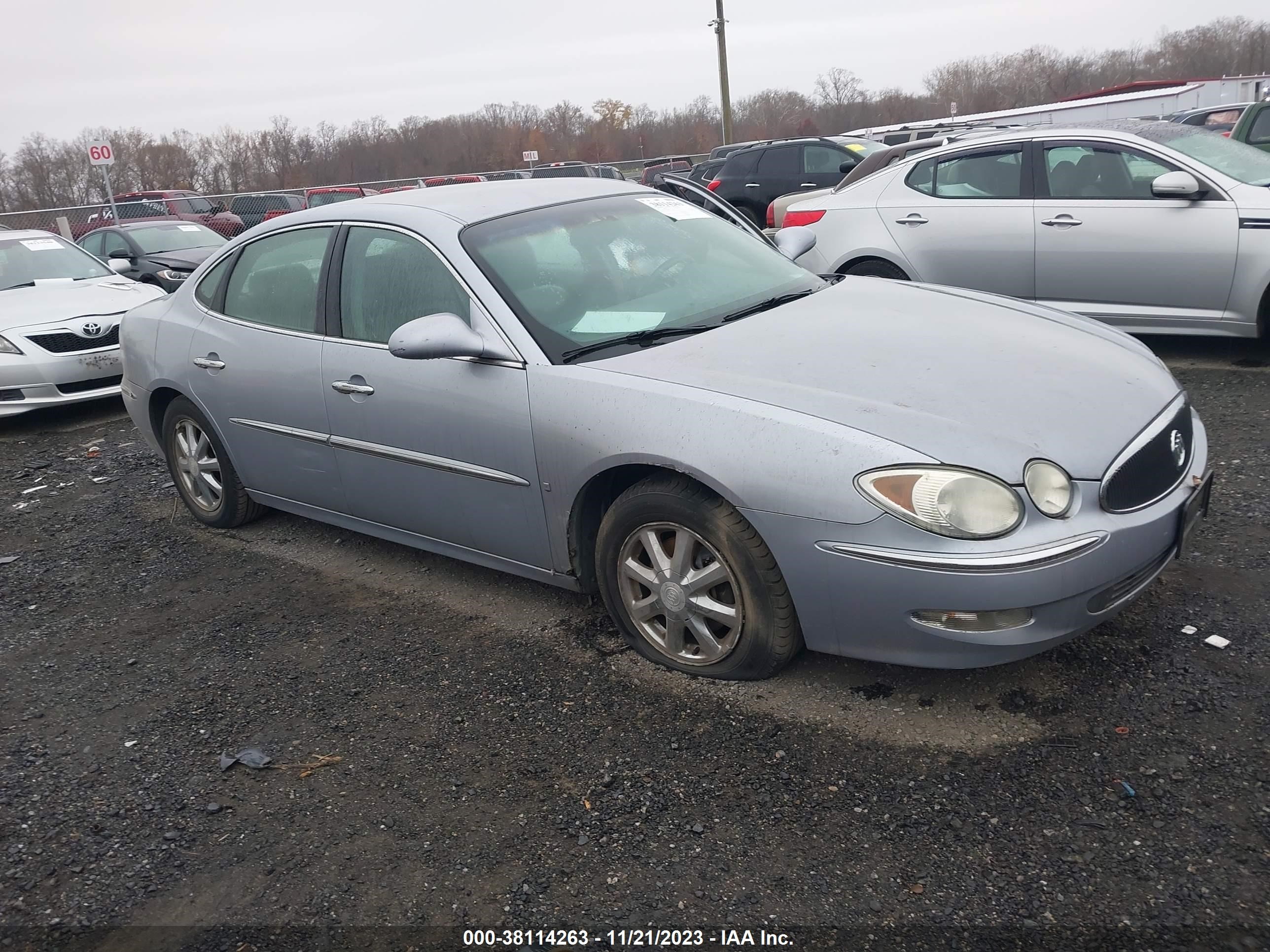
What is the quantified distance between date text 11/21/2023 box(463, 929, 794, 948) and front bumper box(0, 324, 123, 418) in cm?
690

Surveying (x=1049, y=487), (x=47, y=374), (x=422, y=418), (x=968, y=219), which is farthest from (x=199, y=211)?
(x=1049, y=487)

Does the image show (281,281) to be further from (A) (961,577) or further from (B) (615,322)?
(A) (961,577)

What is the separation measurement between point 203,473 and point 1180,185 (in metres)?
5.87

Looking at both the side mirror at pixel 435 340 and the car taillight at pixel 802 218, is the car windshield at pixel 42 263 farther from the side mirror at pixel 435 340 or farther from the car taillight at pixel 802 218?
the side mirror at pixel 435 340

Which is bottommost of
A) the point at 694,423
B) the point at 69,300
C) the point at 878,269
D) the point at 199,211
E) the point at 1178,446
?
the point at 1178,446

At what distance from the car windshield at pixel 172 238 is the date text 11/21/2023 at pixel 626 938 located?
42.1 feet

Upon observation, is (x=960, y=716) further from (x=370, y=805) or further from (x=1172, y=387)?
(x=370, y=805)

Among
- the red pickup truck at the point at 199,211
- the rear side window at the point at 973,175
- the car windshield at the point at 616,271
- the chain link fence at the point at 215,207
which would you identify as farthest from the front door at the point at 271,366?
the chain link fence at the point at 215,207

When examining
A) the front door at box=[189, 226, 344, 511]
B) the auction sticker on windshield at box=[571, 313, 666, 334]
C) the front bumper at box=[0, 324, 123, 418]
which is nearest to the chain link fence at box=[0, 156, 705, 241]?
the front bumper at box=[0, 324, 123, 418]

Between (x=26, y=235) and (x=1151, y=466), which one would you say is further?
(x=26, y=235)

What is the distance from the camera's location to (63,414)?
888 centimetres

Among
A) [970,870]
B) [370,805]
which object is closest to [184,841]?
[370,805]

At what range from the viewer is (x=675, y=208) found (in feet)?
14.9

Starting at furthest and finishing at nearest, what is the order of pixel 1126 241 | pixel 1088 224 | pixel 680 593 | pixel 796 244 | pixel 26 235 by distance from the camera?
pixel 26 235 < pixel 1088 224 < pixel 1126 241 < pixel 796 244 < pixel 680 593
